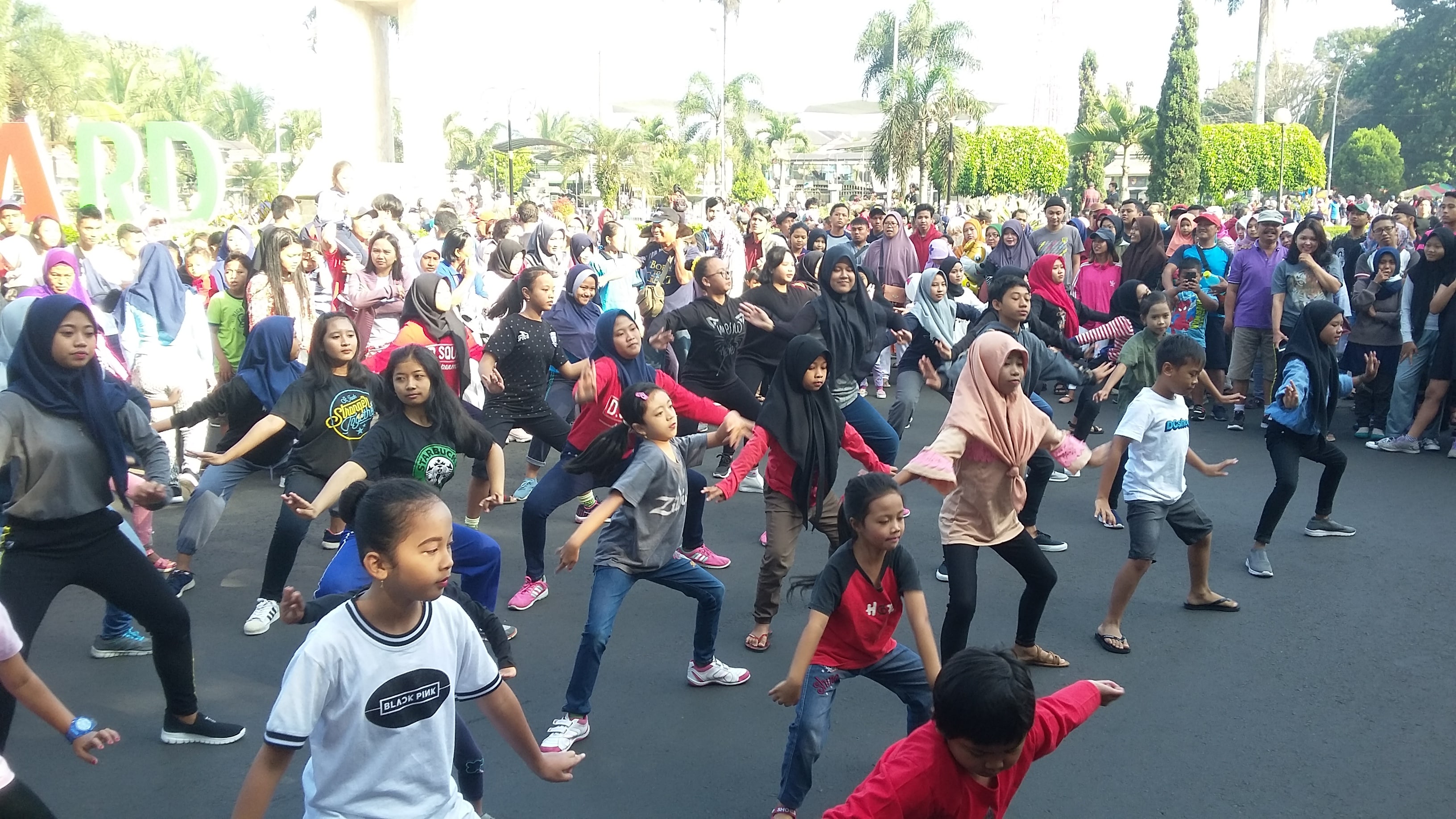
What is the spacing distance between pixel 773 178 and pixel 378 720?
5979cm

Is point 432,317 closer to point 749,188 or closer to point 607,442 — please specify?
point 607,442

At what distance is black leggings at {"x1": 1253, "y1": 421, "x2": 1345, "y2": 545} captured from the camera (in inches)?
261

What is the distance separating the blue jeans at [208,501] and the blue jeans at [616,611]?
2296 mm

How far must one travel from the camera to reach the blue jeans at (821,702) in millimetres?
3801

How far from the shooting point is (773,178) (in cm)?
6084

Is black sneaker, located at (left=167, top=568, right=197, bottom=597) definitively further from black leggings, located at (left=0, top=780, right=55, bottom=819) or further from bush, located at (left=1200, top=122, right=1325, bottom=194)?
bush, located at (left=1200, top=122, right=1325, bottom=194)

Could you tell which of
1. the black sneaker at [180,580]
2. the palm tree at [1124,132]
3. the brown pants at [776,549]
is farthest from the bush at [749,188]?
the brown pants at [776,549]

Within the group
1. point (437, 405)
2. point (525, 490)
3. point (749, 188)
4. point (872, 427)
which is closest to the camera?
point (437, 405)

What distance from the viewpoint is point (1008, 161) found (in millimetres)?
37906

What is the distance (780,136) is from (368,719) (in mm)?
54713

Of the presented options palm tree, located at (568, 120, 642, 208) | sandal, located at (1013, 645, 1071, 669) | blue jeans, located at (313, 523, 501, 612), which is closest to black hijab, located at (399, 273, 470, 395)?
blue jeans, located at (313, 523, 501, 612)

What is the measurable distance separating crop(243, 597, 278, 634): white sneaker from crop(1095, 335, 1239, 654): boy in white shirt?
4.20 m

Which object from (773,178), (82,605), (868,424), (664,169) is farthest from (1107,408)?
(773,178)

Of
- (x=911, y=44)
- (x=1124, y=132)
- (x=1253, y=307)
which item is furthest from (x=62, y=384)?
(x=911, y=44)
